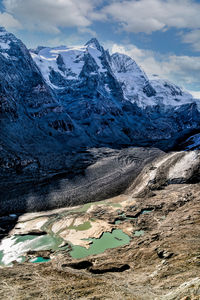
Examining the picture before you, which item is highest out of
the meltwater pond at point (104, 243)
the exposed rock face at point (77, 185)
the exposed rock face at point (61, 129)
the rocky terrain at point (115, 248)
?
the exposed rock face at point (61, 129)

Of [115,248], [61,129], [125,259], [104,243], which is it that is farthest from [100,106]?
[125,259]

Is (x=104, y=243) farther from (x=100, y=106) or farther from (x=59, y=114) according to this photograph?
(x=100, y=106)

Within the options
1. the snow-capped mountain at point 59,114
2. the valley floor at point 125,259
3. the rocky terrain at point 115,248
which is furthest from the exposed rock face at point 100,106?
the valley floor at point 125,259

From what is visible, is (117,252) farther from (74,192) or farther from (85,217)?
(74,192)

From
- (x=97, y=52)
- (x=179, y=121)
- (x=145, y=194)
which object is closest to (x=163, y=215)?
(x=145, y=194)

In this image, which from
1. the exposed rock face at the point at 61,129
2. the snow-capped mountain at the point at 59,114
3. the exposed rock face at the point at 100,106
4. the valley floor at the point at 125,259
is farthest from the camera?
the exposed rock face at the point at 100,106

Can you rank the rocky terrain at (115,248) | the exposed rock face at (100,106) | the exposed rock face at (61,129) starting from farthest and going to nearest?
the exposed rock face at (100,106)
the exposed rock face at (61,129)
the rocky terrain at (115,248)

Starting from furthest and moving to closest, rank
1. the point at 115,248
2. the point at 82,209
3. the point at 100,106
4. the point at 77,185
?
the point at 100,106 < the point at 77,185 < the point at 82,209 < the point at 115,248

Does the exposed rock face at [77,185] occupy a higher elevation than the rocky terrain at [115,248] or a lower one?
higher

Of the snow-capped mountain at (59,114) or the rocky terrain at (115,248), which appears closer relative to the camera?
the rocky terrain at (115,248)

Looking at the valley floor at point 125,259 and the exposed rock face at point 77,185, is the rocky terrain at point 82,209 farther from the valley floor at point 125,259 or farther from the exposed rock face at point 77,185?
the exposed rock face at point 77,185
